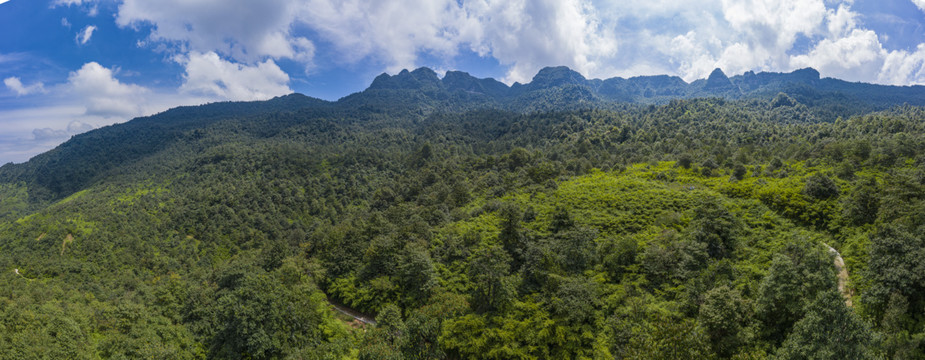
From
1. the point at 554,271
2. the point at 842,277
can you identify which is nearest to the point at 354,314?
the point at 554,271

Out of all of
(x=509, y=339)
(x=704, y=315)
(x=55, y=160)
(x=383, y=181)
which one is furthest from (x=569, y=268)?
(x=55, y=160)

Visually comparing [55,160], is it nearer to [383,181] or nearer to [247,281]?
[383,181]

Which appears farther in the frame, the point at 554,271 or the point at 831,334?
the point at 554,271

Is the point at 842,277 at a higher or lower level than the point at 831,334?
lower

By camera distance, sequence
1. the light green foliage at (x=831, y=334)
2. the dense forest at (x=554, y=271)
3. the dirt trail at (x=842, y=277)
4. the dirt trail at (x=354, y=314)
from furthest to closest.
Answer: the dirt trail at (x=354, y=314) < the dirt trail at (x=842, y=277) < the dense forest at (x=554, y=271) < the light green foliage at (x=831, y=334)

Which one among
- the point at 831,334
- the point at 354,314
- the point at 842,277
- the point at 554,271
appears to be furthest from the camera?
the point at 354,314

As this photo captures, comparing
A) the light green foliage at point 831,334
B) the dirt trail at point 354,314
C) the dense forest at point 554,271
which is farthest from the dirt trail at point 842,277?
the dirt trail at point 354,314

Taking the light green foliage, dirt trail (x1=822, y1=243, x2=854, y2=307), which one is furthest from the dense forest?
dirt trail (x1=822, y1=243, x2=854, y2=307)

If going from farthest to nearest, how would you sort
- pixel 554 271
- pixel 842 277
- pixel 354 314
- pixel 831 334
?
pixel 354 314 < pixel 554 271 < pixel 842 277 < pixel 831 334

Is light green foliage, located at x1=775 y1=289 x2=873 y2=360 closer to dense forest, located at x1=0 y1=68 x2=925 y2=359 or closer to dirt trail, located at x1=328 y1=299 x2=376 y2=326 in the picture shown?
dense forest, located at x1=0 y1=68 x2=925 y2=359

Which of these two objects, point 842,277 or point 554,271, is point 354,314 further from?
point 842,277

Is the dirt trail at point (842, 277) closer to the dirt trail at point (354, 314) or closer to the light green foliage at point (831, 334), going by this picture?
the light green foliage at point (831, 334)

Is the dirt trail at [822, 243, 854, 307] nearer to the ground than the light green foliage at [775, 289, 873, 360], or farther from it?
nearer to the ground
